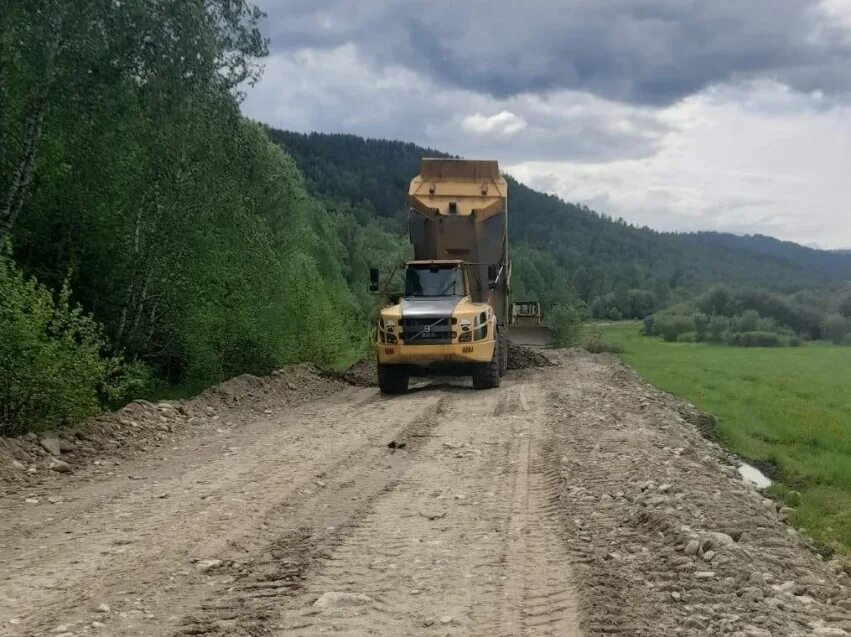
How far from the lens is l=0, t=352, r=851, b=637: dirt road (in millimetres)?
4547

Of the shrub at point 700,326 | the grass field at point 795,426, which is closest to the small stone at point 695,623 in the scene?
the grass field at point 795,426

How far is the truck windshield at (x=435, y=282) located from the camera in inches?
691

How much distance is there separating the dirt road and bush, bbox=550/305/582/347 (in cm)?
4546

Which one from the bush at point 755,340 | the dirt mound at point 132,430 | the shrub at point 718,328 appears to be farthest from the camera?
the shrub at point 718,328

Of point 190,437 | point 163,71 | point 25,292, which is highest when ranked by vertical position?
point 163,71

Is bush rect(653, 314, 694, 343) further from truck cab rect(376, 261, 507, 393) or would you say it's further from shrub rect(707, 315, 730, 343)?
truck cab rect(376, 261, 507, 393)

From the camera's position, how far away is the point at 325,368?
72.4ft

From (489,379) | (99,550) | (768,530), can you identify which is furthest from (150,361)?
(768,530)

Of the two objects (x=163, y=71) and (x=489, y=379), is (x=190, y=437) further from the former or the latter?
(x=163, y=71)

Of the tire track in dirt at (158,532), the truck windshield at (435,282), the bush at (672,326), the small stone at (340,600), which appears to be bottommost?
the bush at (672,326)

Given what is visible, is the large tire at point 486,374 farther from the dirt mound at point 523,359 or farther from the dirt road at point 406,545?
the dirt road at point 406,545

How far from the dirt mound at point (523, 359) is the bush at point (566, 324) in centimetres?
3029

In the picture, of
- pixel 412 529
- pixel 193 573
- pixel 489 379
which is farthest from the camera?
pixel 489 379

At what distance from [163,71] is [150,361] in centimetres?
745
